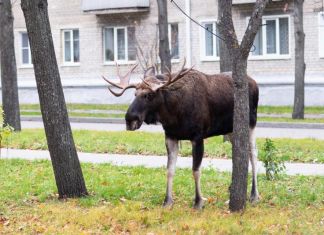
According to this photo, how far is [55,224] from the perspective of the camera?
961cm

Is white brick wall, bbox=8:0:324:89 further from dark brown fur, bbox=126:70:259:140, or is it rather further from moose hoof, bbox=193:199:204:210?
moose hoof, bbox=193:199:204:210

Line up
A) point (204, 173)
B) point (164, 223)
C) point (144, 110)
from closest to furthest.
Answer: point (164, 223) → point (144, 110) → point (204, 173)

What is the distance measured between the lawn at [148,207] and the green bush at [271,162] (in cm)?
15

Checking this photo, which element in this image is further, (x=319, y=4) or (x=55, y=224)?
(x=319, y=4)

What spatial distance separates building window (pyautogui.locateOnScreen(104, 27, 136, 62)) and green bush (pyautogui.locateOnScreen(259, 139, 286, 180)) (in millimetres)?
26073

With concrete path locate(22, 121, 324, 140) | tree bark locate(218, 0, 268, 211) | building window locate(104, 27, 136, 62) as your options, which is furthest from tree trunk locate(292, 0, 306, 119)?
tree bark locate(218, 0, 268, 211)

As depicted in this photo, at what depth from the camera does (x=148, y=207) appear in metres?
10.4

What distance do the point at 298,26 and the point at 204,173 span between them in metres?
15.3

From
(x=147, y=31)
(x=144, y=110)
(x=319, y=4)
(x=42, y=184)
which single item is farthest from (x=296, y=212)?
(x=147, y=31)

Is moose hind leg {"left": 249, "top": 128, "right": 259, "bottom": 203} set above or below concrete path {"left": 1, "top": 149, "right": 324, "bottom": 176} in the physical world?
above

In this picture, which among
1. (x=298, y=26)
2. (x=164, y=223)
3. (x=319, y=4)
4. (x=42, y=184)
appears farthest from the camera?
(x=319, y=4)

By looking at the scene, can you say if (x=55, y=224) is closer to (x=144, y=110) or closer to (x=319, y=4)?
(x=144, y=110)

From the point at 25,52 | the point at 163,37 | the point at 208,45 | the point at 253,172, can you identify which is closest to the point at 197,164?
the point at 253,172

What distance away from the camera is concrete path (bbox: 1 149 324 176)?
554 inches
